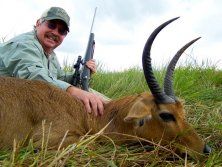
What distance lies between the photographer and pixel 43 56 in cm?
652

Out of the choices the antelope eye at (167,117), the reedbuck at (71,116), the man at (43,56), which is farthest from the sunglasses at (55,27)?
the antelope eye at (167,117)

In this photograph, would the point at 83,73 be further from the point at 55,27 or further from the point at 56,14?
the point at 56,14

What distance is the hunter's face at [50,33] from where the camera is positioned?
7.02 m

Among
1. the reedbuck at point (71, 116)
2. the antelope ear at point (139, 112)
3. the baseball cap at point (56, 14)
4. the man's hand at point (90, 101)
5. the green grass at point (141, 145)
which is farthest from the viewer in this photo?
the baseball cap at point (56, 14)

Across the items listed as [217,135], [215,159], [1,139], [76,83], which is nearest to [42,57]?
[76,83]

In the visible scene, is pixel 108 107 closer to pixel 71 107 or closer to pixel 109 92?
pixel 71 107

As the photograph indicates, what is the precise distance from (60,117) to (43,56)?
177 cm

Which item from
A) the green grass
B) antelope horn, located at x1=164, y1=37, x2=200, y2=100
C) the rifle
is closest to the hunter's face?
the rifle

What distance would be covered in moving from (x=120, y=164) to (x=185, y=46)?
212 centimetres

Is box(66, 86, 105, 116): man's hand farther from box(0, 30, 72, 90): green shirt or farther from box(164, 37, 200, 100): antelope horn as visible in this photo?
box(164, 37, 200, 100): antelope horn

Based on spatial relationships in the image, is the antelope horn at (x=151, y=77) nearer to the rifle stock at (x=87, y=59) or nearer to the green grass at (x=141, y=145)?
the green grass at (x=141, y=145)

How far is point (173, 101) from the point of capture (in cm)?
498

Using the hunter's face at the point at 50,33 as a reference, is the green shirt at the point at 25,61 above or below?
below

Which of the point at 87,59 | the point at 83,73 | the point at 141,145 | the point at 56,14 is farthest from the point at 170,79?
the point at 56,14
